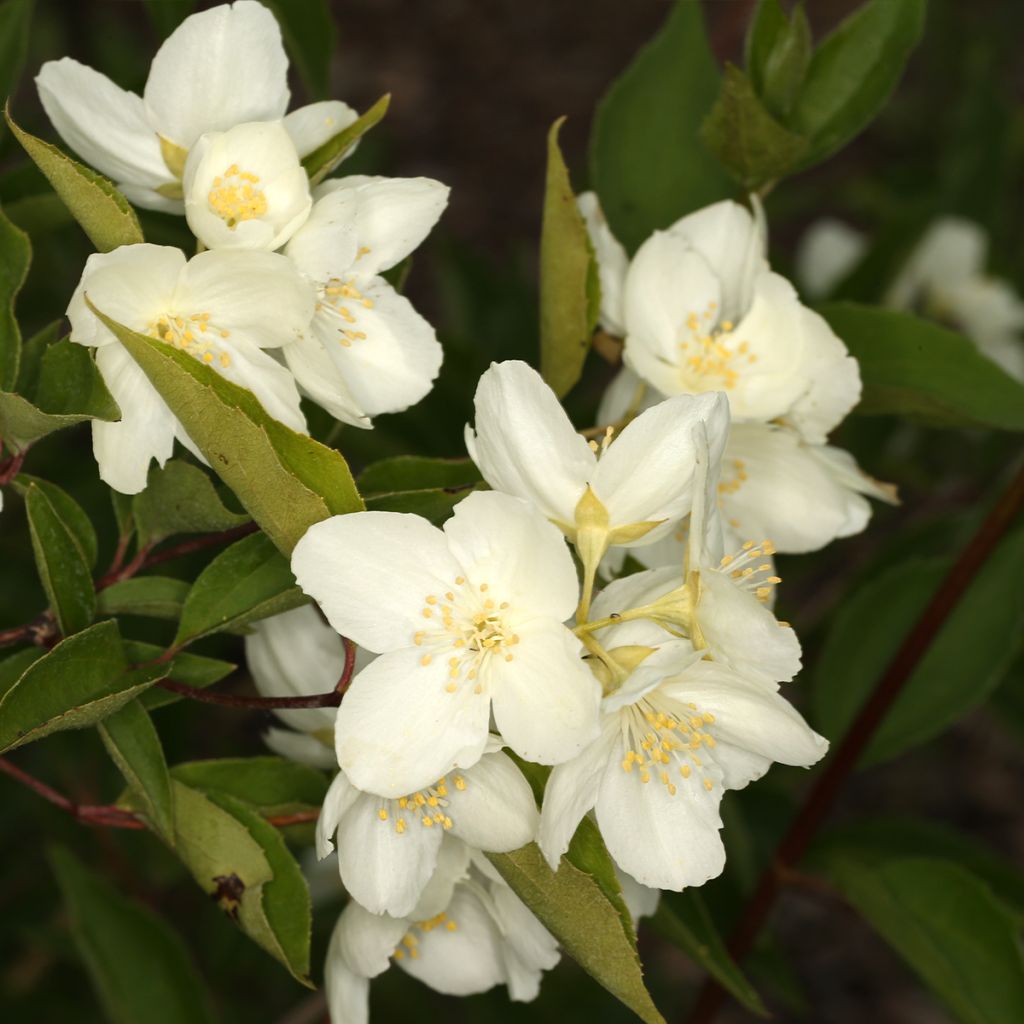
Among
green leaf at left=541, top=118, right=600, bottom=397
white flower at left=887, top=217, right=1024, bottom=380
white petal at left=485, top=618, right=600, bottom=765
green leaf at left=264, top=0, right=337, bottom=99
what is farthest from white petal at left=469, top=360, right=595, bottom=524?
white flower at left=887, top=217, right=1024, bottom=380

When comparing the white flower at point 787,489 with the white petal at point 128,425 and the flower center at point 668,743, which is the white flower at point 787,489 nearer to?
the flower center at point 668,743

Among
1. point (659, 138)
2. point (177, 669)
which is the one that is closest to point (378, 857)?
point (177, 669)

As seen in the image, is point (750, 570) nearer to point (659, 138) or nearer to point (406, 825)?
point (406, 825)

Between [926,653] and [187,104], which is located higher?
[187,104]

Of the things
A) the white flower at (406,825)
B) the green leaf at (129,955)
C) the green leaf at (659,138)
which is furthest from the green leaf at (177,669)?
the green leaf at (659,138)

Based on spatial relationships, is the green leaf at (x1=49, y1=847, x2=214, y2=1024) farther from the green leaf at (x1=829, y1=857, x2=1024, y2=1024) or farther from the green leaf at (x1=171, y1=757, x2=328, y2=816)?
the green leaf at (x1=829, y1=857, x2=1024, y2=1024)
